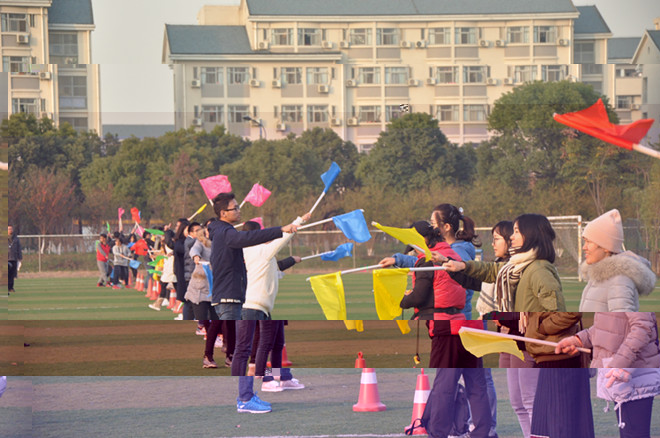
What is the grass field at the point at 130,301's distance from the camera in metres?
15.6

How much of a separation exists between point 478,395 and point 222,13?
112ft

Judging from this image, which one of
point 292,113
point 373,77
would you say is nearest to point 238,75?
point 292,113

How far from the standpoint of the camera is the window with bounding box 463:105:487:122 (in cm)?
1340

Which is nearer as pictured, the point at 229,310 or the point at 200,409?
the point at 229,310

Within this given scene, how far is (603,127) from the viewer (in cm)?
431

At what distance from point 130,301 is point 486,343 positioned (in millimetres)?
15396

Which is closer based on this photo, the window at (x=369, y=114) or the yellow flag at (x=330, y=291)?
the yellow flag at (x=330, y=291)

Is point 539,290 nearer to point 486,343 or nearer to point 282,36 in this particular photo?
point 486,343

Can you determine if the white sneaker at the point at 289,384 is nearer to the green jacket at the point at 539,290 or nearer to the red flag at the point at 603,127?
the green jacket at the point at 539,290

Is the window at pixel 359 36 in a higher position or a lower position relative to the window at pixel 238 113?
higher

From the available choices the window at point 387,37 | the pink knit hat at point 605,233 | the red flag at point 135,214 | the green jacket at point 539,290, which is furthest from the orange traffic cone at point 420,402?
the window at point 387,37

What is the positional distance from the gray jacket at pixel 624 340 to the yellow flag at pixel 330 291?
1.23 metres

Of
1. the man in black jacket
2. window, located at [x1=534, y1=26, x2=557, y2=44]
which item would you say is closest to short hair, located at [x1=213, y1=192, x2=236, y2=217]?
the man in black jacket

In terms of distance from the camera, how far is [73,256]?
1912cm
